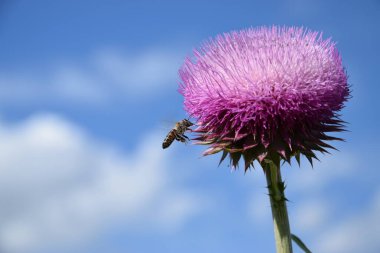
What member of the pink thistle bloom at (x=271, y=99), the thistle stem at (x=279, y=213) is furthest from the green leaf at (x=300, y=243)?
the pink thistle bloom at (x=271, y=99)

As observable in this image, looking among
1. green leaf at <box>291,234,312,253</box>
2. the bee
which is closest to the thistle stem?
green leaf at <box>291,234,312,253</box>

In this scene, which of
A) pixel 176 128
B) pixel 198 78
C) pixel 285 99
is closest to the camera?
pixel 285 99

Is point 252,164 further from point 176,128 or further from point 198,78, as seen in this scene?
point 176,128

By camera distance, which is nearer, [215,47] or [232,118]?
[232,118]

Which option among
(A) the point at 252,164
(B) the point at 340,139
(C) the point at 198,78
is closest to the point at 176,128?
(C) the point at 198,78

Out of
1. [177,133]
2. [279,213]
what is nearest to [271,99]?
[279,213]

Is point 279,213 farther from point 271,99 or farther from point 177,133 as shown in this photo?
point 177,133

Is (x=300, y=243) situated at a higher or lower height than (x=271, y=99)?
lower
